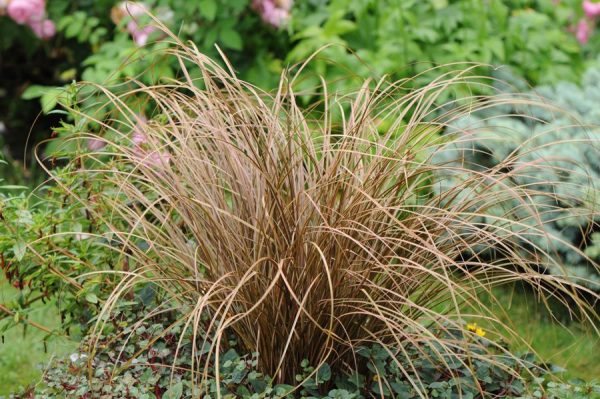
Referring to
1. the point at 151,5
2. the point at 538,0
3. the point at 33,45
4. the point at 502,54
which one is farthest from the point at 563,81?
the point at 33,45

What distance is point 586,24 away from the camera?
241 inches

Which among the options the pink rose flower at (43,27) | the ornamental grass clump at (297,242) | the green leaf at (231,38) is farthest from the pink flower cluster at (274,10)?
the ornamental grass clump at (297,242)

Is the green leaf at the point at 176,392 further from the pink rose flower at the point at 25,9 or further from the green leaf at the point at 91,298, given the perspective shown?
the pink rose flower at the point at 25,9

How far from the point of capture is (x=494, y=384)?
2.70m

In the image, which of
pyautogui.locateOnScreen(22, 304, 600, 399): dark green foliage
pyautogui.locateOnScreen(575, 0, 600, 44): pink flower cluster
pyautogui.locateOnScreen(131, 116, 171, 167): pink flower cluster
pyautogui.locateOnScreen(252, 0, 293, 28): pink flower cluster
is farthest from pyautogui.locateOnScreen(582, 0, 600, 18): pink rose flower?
pyautogui.locateOnScreen(131, 116, 171, 167): pink flower cluster

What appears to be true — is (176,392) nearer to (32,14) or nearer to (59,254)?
(59,254)

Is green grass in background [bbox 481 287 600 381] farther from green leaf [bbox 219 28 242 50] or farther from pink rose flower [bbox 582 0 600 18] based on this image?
pink rose flower [bbox 582 0 600 18]

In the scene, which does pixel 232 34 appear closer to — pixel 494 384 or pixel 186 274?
pixel 186 274

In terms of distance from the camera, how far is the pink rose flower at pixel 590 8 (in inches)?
229

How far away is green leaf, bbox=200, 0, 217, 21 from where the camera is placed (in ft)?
15.4

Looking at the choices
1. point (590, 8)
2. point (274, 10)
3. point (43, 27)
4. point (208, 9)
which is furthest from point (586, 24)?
point (43, 27)

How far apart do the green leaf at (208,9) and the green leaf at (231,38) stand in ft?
0.46

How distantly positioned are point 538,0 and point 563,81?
48.7 inches

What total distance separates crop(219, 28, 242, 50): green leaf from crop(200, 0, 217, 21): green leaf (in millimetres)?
139
